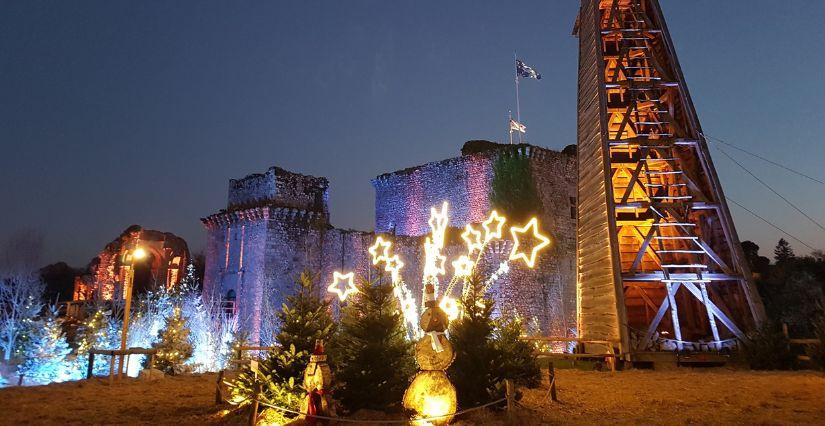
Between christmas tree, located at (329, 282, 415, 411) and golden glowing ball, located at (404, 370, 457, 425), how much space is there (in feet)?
3.39

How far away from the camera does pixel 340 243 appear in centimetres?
2805

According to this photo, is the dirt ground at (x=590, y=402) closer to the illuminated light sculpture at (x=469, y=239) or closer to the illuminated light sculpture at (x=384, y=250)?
the illuminated light sculpture at (x=469, y=239)

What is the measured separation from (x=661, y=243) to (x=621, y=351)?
6.23 meters

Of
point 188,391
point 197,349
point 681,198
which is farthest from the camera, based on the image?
point 197,349

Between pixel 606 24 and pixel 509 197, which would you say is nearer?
pixel 606 24

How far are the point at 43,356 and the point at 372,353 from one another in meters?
22.2

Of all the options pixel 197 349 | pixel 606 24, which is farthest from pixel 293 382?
Result: pixel 606 24

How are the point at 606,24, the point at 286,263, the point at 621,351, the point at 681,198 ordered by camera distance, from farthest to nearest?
the point at 286,263, the point at 606,24, the point at 681,198, the point at 621,351

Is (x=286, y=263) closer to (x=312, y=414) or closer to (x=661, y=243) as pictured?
(x=661, y=243)

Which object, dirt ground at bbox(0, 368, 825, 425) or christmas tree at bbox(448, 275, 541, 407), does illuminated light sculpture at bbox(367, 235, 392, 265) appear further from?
dirt ground at bbox(0, 368, 825, 425)

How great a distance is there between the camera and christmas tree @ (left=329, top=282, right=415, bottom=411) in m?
8.19

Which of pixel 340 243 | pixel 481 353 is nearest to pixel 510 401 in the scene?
pixel 481 353

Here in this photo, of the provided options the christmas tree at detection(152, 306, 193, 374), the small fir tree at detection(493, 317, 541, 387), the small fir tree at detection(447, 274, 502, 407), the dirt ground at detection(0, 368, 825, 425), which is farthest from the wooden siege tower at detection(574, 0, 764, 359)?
the christmas tree at detection(152, 306, 193, 374)

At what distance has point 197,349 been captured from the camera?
23.4 meters
